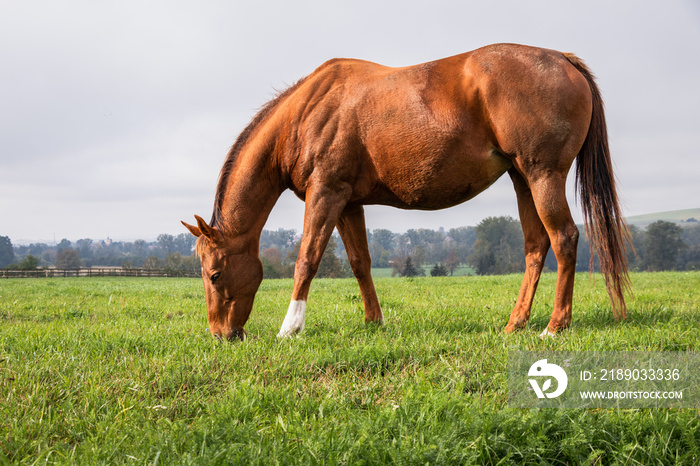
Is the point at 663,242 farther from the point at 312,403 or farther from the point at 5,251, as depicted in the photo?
the point at 5,251

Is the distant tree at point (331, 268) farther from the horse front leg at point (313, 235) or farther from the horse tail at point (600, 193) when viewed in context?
the horse tail at point (600, 193)

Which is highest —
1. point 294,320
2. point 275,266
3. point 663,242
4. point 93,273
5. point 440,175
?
point 663,242

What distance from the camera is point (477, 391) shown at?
2.68 m

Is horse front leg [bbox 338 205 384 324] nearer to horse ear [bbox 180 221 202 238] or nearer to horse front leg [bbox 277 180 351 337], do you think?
horse front leg [bbox 277 180 351 337]

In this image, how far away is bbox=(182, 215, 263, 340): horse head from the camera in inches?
185

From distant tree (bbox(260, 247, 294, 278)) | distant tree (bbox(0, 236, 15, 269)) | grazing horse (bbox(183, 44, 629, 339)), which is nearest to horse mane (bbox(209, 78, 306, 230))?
grazing horse (bbox(183, 44, 629, 339))

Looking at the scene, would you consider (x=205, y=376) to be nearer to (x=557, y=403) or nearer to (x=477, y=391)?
(x=477, y=391)

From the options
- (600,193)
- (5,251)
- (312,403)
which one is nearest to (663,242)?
(600,193)

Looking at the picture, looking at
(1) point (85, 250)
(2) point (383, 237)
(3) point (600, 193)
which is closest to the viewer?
(3) point (600, 193)

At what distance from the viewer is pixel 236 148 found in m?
5.21

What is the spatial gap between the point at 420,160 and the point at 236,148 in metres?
2.22

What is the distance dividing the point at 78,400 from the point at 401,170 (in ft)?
10.8

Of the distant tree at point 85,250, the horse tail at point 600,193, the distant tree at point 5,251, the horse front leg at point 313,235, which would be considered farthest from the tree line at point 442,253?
the distant tree at point 85,250

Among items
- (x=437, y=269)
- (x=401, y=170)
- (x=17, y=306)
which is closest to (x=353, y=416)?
(x=401, y=170)
